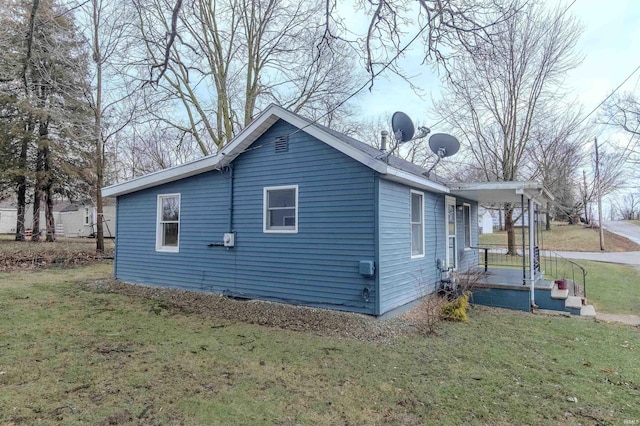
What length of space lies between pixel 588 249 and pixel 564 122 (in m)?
11.6

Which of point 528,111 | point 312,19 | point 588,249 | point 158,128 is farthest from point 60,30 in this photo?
point 588,249

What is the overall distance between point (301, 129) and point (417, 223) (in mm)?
3241

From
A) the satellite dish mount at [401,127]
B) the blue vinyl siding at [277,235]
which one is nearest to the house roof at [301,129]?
the blue vinyl siding at [277,235]

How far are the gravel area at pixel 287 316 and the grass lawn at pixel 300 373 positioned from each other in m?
0.31

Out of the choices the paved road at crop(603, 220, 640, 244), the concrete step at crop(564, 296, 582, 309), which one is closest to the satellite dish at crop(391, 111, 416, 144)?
the concrete step at crop(564, 296, 582, 309)

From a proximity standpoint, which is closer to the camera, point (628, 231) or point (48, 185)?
point (48, 185)

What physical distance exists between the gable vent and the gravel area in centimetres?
313

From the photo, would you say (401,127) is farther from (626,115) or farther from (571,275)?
(626,115)

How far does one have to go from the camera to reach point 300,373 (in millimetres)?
4262

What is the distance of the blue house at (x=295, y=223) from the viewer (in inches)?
261

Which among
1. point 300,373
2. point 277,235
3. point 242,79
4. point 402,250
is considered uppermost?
point 242,79

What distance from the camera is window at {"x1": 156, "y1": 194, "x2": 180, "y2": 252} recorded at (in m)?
9.32

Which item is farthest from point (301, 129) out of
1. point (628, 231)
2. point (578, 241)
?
point (628, 231)

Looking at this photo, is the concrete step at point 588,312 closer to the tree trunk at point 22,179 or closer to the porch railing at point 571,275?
the porch railing at point 571,275
